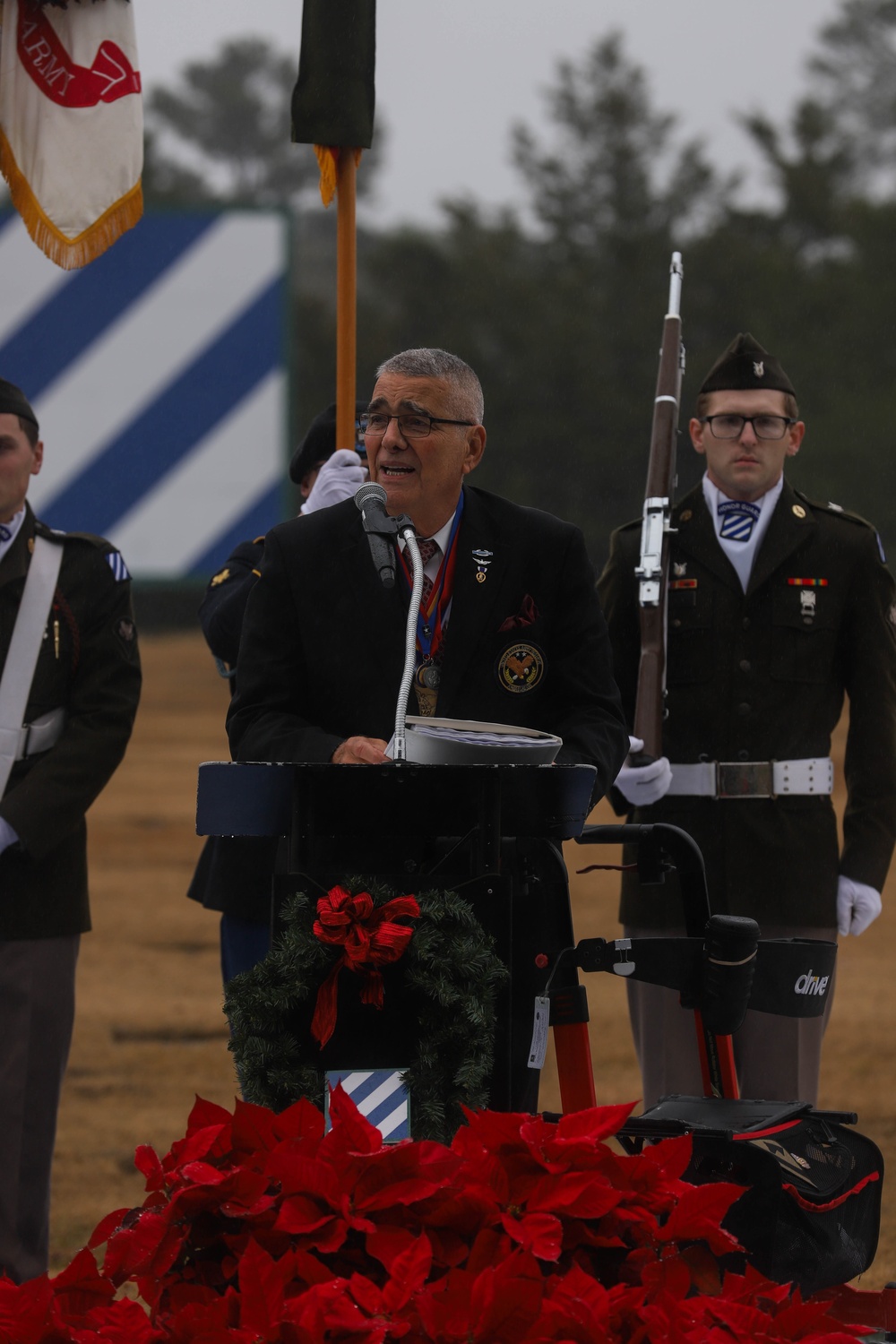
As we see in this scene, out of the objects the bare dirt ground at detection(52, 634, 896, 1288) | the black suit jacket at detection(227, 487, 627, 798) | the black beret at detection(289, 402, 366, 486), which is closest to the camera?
the black suit jacket at detection(227, 487, 627, 798)

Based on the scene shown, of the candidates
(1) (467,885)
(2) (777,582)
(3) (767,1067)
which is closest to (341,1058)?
(1) (467,885)

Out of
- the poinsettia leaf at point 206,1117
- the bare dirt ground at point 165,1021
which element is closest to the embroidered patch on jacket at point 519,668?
the poinsettia leaf at point 206,1117

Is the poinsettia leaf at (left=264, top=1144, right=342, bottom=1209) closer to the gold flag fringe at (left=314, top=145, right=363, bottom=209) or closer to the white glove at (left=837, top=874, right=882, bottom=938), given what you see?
the gold flag fringe at (left=314, top=145, right=363, bottom=209)

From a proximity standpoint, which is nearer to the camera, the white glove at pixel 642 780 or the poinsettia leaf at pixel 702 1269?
→ the poinsettia leaf at pixel 702 1269

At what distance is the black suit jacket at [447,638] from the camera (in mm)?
2953

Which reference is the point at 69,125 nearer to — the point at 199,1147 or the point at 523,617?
the point at 523,617

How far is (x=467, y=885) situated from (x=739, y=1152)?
Answer: 536 mm

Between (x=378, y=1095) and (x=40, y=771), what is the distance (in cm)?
167

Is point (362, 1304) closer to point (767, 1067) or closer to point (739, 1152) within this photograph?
point (739, 1152)

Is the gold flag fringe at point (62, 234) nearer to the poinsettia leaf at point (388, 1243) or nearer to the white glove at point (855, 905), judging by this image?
the white glove at point (855, 905)

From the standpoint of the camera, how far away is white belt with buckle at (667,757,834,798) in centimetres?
402

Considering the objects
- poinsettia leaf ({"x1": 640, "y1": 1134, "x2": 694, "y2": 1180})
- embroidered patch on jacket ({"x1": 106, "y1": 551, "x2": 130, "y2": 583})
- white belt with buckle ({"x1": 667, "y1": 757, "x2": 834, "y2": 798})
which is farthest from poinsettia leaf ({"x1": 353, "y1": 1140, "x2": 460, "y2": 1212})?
embroidered patch on jacket ({"x1": 106, "y1": 551, "x2": 130, "y2": 583})

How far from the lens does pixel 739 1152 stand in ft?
8.42

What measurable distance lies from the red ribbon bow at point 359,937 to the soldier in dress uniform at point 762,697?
1674 millimetres
